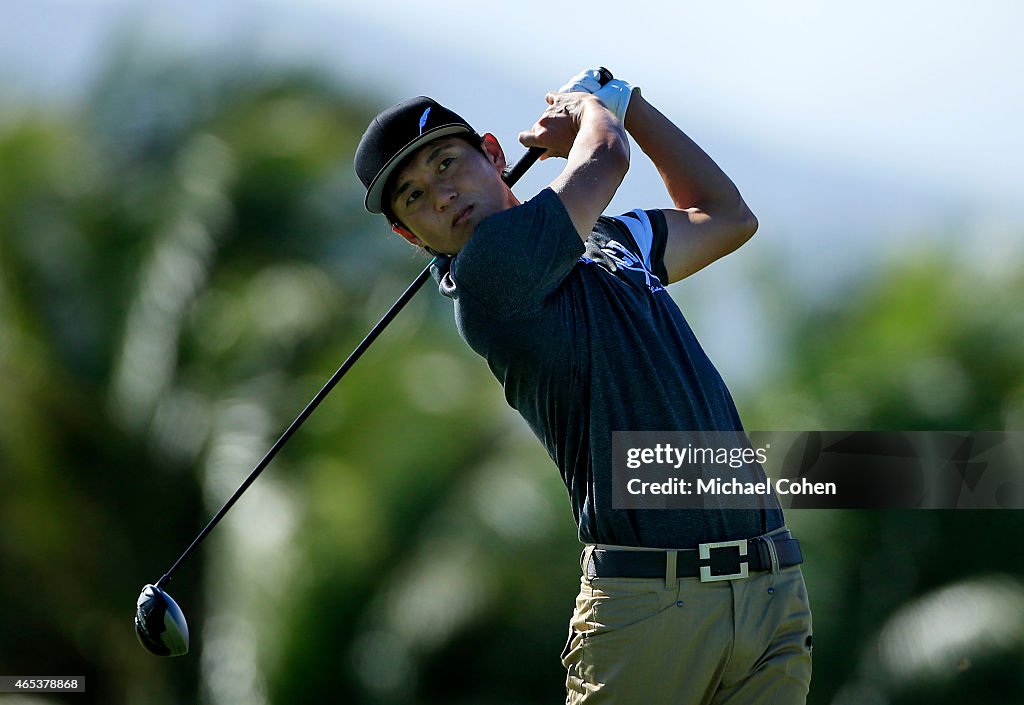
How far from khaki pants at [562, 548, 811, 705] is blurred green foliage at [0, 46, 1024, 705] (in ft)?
12.8

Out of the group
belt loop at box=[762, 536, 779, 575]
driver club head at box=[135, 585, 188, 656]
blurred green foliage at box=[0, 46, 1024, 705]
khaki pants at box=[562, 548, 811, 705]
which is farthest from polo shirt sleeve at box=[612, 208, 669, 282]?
blurred green foliage at box=[0, 46, 1024, 705]

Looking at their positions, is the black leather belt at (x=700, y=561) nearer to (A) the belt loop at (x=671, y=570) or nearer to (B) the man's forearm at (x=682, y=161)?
(A) the belt loop at (x=671, y=570)

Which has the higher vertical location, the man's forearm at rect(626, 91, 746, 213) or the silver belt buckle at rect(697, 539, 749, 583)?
the man's forearm at rect(626, 91, 746, 213)

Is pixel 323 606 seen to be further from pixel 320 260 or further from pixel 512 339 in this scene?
pixel 512 339

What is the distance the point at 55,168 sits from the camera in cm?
920

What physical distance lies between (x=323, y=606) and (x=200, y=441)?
59.6 inches

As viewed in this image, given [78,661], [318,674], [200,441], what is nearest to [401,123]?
[318,674]

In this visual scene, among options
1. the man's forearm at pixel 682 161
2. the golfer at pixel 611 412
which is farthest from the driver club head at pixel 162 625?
Result: the man's forearm at pixel 682 161

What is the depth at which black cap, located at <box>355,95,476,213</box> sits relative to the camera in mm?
3277

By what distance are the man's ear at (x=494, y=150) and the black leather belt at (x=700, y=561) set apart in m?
1.06

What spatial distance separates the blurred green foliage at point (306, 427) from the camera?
7.09m

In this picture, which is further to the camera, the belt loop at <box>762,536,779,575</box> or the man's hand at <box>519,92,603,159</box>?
the man's hand at <box>519,92,603,159</box>

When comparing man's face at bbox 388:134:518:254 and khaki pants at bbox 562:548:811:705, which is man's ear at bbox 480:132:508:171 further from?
khaki pants at bbox 562:548:811:705

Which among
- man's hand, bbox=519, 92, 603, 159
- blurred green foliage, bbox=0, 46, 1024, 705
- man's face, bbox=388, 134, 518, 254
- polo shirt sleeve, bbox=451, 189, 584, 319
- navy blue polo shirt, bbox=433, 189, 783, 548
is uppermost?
man's hand, bbox=519, 92, 603, 159
